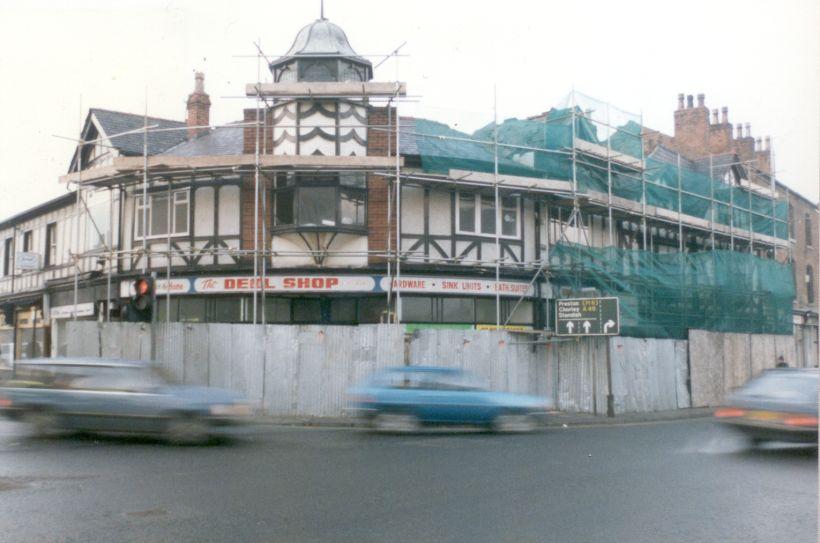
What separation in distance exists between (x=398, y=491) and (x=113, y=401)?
6280 millimetres

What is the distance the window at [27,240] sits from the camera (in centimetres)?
3169

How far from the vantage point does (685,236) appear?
107ft

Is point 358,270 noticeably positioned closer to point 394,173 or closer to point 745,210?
point 394,173

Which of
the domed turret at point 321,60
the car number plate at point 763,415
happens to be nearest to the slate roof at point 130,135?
the domed turret at point 321,60

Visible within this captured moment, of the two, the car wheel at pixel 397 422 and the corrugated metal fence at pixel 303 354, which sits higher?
the corrugated metal fence at pixel 303 354

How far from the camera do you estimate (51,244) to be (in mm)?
30047

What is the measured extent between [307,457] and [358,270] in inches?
422

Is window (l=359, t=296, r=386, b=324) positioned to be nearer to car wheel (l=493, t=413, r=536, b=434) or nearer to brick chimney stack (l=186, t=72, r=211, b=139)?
car wheel (l=493, t=413, r=536, b=434)

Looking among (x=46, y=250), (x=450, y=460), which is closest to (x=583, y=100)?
(x=450, y=460)

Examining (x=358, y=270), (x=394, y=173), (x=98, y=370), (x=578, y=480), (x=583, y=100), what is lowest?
(x=578, y=480)

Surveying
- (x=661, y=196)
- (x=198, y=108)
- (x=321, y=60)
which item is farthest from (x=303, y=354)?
(x=661, y=196)

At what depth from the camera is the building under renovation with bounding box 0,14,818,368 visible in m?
23.2

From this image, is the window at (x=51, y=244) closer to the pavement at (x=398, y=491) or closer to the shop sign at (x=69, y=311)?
the shop sign at (x=69, y=311)

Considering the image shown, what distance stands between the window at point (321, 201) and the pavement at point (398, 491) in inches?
359
